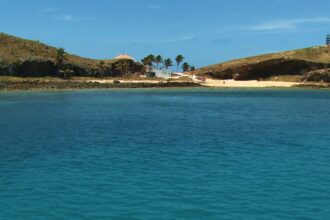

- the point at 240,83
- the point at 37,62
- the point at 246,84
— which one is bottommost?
the point at 246,84

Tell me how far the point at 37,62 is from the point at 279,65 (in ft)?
265

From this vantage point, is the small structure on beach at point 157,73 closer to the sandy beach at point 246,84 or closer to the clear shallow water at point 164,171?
the sandy beach at point 246,84

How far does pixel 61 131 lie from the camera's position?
50.0 meters

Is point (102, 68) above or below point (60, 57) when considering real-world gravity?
below

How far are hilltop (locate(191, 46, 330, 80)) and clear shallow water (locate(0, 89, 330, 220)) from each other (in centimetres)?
10491

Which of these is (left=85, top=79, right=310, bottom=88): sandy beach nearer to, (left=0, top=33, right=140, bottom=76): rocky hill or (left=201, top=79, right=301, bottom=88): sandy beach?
(left=201, top=79, right=301, bottom=88): sandy beach

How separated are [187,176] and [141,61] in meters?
169

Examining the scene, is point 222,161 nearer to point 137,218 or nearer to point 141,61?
point 137,218

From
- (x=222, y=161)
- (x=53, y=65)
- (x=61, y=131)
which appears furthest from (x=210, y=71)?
(x=222, y=161)

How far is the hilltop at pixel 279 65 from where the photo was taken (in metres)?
157

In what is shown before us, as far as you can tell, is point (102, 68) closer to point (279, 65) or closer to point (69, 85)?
point (69, 85)

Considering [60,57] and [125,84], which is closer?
[60,57]

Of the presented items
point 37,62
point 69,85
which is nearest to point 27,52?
point 37,62

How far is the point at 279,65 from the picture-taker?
159250mm
